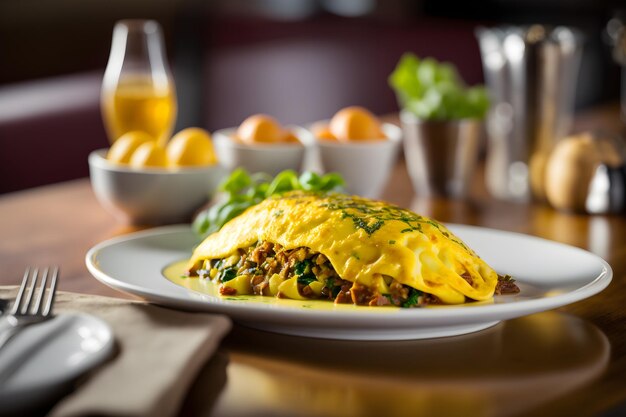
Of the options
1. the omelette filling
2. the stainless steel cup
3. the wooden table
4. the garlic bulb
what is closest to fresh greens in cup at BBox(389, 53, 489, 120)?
the stainless steel cup

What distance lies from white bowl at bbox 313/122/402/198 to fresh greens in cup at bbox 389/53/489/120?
0.16 metres

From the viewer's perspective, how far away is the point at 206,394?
3.38 feet

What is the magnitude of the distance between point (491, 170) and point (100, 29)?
11.4 ft

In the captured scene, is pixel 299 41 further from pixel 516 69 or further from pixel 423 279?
pixel 423 279

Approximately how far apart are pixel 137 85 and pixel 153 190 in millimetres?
503

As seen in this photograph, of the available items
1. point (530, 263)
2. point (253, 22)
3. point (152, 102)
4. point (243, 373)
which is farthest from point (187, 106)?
point (243, 373)

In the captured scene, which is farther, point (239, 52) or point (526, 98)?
point (239, 52)

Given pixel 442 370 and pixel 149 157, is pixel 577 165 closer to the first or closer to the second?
pixel 149 157

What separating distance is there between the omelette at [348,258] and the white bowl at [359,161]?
2.51 feet

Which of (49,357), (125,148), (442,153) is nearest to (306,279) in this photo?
(49,357)

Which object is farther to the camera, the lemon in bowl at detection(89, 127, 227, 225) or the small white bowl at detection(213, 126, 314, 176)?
the small white bowl at detection(213, 126, 314, 176)

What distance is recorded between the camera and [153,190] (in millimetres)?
1998

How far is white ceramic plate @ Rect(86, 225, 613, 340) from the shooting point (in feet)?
3.72

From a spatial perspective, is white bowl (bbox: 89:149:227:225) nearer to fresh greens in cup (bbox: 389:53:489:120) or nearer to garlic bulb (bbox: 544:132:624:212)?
fresh greens in cup (bbox: 389:53:489:120)
